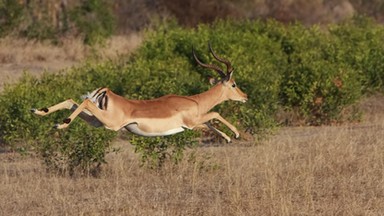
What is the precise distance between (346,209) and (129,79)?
8704mm

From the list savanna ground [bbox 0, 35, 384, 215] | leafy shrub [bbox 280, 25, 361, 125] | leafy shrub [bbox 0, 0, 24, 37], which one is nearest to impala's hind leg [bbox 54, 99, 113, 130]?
savanna ground [bbox 0, 35, 384, 215]

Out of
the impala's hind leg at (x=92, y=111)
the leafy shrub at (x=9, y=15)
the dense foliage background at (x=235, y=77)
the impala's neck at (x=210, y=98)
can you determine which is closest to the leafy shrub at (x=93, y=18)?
the leafy shrub at (x=9, y=15)

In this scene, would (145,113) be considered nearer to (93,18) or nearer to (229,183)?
(229,183)

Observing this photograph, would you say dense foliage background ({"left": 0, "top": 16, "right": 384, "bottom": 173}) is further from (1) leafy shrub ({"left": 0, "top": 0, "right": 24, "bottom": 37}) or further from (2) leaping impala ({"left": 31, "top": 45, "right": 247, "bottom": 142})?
(1) leafy shrub ({"left": 0, "top": 0, "right": 24, "bottom": 37})

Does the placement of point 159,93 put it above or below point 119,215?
above

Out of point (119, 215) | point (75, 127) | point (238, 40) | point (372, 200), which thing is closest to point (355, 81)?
point (238, 40)

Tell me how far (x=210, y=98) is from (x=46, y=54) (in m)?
14.7

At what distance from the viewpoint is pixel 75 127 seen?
12391 mm

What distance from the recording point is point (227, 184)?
10562mm

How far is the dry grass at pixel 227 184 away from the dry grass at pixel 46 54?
8.77 meters

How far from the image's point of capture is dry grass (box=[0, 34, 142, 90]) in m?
22.6

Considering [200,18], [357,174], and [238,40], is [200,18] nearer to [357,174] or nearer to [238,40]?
[238,40]

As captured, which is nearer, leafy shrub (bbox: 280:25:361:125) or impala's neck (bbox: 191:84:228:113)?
impala's neck (bbox: 191:84:228:113)

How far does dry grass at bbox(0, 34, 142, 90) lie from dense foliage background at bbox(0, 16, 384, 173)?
78.8 inches
